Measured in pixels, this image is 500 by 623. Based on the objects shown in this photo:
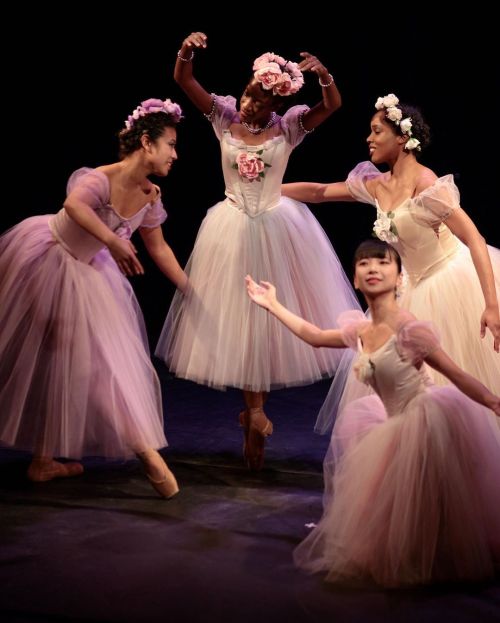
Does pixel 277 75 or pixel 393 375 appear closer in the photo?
pixel 393 375

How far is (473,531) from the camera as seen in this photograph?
243 centimetres

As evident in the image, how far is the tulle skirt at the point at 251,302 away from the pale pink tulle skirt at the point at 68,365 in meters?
0.25

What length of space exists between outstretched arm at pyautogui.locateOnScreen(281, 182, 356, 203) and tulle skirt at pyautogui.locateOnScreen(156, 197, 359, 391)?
0.04m

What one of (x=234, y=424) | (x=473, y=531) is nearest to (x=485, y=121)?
(x=234, y=424)

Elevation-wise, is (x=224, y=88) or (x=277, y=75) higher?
(x=224, y=88)

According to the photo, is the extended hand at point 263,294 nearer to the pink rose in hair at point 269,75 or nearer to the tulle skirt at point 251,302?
the tulle skirt at point 251,302

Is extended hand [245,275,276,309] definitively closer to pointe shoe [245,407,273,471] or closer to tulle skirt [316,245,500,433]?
tulle skirt [316,245,500,433]

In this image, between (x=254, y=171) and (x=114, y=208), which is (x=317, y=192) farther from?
(x=114, y=208)

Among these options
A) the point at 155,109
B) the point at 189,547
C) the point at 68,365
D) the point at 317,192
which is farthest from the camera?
the point at 317,192

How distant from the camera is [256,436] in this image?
134 inches

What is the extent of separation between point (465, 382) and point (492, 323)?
44 cm

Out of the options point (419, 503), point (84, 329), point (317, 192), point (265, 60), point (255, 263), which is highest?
point (265, 60)

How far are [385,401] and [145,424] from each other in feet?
2.99

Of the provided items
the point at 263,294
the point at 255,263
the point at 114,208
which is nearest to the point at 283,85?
the point at 255,263
